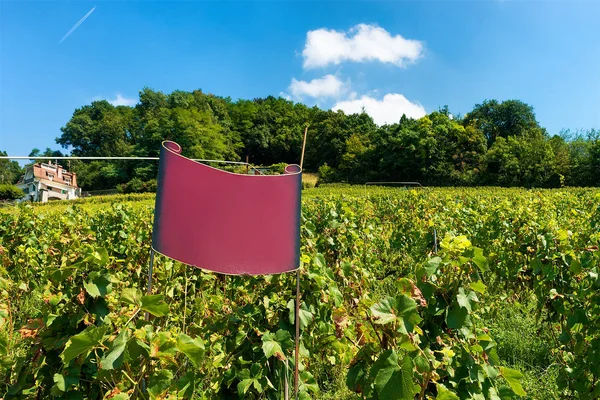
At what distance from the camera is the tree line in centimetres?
3797

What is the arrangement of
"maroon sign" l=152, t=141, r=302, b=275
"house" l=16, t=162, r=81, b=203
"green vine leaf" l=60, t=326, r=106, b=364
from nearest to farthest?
"green vine leaf" l=60, t=326, r=106, b=364
"maroon sign" l=152, t=141, r=302, b=275
"house" l=16, t=162, r=81, b=203

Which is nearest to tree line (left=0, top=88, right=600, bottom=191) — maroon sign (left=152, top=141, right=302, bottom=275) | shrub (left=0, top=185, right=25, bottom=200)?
shrub (left=0, top=185, right=25, bottom=200)

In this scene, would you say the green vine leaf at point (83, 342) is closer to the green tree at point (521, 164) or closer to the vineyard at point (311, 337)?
the vineyard at point (311, 337)

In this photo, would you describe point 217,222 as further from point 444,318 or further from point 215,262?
point 444,318

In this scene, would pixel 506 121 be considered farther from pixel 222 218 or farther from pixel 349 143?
pixel 222 218

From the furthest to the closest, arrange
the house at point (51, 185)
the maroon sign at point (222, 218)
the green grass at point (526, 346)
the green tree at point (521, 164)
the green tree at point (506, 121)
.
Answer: the house at point (51, 185), the green tree at point (506, 121), the green tree at point (521, 164), the green grass at point (526, 346), the maroon sign at point (222, 218)

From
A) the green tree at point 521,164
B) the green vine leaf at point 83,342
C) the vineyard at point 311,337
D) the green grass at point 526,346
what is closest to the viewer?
the green vine leaf at point 83,342

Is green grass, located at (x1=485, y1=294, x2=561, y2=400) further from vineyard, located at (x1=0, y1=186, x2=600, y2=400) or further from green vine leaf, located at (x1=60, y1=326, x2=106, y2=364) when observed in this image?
green vine leaf, located at (x1=60, y1=326, x2=106, y2=364)

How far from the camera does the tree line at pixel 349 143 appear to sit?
38.0 metres

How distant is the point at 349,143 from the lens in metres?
52.9

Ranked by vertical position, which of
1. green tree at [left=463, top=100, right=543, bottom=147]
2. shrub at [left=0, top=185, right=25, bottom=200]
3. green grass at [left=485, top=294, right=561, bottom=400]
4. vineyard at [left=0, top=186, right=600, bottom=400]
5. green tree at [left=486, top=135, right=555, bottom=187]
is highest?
green tree at [left=463, top=100, right=543, bottom=147]

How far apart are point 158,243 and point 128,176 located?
184 feet

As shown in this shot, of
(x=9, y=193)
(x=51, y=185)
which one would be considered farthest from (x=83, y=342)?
(x=51, y=185)

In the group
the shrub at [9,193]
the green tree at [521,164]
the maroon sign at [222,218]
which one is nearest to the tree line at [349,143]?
the green tree at [521,164]
